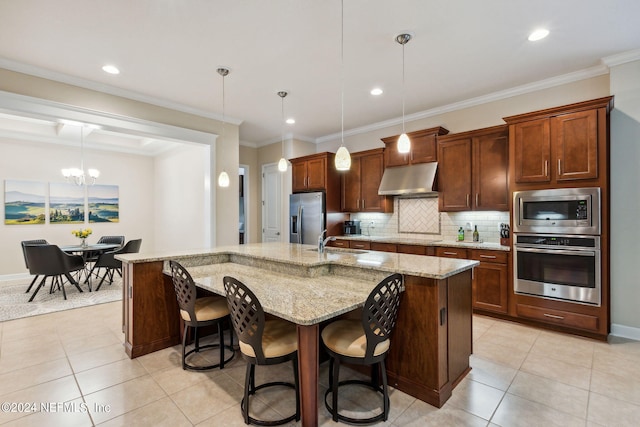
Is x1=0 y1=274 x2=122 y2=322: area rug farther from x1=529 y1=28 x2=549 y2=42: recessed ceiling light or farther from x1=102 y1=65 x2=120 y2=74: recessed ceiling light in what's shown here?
x1=529 y1=28 x2=549 y2=42: recessed ceiling light

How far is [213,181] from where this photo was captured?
504 centimetres

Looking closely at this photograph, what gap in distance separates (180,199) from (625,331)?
764 cm

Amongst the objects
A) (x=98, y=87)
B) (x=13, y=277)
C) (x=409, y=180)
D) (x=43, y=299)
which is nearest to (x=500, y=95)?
(x=409, y=180)

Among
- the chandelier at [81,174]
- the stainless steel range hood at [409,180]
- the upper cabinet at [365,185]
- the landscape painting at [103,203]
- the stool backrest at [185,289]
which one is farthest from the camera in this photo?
the landscape painting at [103,203]

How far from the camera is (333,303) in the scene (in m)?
1.96

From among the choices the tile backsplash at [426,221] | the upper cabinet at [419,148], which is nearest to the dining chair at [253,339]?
the tile backsplash at [426,221]

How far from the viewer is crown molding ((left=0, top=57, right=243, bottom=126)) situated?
338cm

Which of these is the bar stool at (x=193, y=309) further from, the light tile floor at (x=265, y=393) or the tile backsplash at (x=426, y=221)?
the tile backsplash at (x=426, y=221)

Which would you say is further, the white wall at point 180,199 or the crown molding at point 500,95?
the white wall at point 180,199

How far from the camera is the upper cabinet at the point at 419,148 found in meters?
4.64

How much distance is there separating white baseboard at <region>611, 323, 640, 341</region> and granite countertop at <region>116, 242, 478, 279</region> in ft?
6.98

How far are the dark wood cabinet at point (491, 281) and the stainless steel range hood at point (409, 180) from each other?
1174mm

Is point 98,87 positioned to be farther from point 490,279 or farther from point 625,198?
point 625,198

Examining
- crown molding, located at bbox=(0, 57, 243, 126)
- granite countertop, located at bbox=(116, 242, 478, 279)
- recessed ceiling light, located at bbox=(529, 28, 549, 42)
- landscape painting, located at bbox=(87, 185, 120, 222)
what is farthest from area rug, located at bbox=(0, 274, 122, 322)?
recessed ceiling light, located at bbox=(529, 28, 549, 42)
